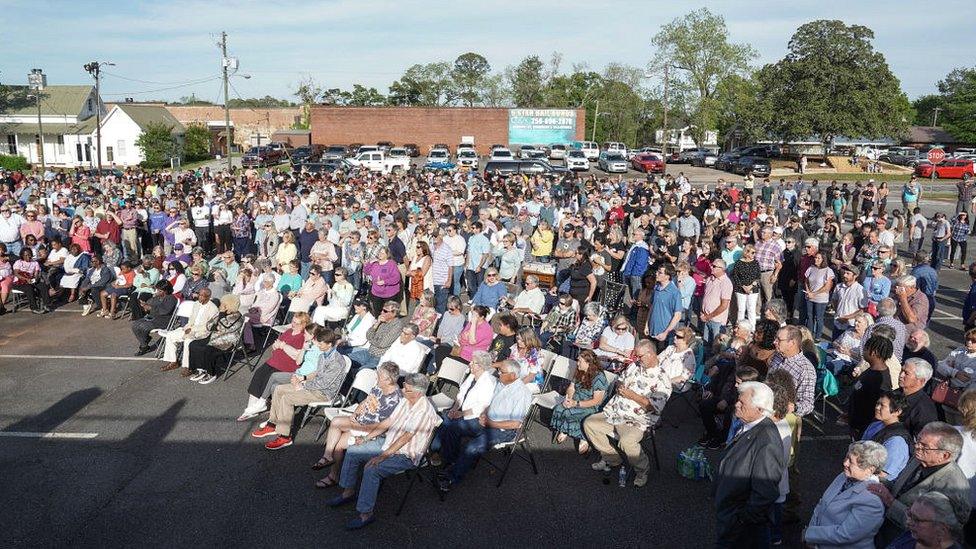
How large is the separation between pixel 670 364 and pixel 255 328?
6.16m

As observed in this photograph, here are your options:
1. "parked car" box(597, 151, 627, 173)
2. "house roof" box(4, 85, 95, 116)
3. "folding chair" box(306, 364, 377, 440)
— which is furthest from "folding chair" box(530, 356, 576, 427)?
"house roof" box(4, 85, 95, 116)

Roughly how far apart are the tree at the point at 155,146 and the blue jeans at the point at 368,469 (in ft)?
174

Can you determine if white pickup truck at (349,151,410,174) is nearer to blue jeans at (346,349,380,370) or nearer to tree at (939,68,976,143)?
blue jeans at (346,349,380,370)

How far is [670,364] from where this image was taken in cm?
695

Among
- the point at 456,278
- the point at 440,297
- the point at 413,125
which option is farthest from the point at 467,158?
the point at 440,297

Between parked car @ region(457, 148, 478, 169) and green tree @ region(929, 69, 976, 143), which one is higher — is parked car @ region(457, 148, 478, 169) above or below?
below

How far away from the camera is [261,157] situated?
4762 cm

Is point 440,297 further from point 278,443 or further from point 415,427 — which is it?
point 415,427

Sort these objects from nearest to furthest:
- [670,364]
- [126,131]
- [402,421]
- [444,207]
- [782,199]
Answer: [402,421] → [670,364] → [444,207] → [782,199] → [126,131]

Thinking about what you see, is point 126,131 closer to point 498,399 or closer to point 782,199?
point 782,199

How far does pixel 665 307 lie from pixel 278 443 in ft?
16.0

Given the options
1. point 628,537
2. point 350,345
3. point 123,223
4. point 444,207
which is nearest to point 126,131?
point 123,223

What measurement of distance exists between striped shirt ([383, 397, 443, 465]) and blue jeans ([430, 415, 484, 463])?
0.43 meters

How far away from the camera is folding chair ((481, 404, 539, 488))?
6230 millimetres
